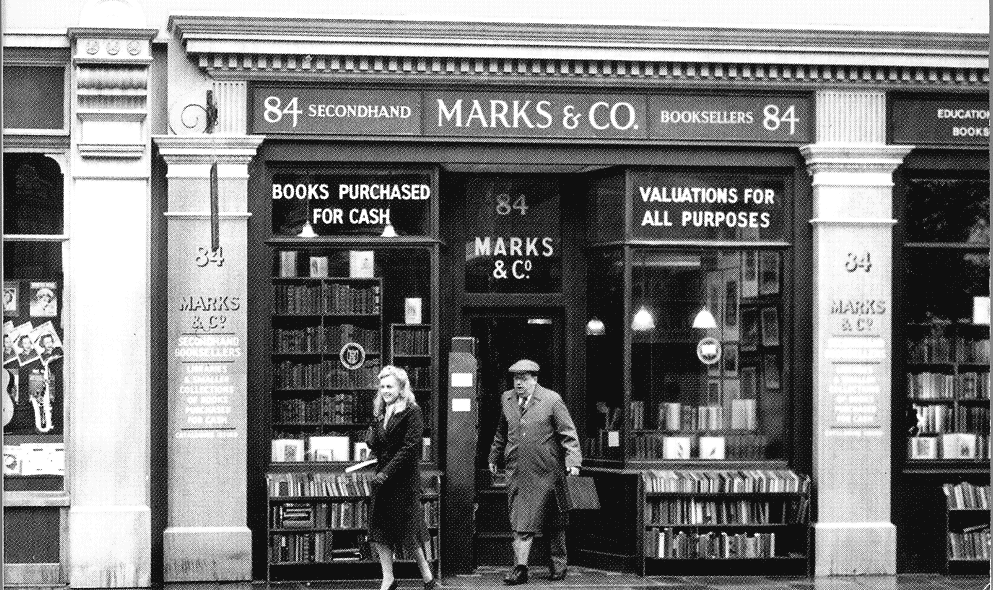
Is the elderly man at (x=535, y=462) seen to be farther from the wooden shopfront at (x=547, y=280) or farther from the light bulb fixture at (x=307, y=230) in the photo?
the light bulb fixture at (x=307, y=230)

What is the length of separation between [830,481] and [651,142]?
3606mm

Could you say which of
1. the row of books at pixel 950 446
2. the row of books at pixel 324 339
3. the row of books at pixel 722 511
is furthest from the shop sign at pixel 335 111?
the row of books at pixel 950 446

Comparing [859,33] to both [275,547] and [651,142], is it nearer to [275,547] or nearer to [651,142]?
[651,142]

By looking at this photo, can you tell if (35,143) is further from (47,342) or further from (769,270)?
(769,270)

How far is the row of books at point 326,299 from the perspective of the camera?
41.0ft

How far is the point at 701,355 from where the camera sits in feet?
43.0

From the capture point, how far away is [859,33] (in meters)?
12.7

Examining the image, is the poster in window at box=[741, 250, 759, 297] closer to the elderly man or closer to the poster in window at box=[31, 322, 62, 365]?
the elderly man

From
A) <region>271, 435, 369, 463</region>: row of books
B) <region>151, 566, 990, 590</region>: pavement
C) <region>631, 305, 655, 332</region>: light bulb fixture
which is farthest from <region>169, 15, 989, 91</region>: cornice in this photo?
<region>151, 566, 990, 590</region>: pavement

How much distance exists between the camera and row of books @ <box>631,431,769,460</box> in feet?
42.6

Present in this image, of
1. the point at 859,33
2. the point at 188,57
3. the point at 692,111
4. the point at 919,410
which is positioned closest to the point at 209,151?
the point at 188,57

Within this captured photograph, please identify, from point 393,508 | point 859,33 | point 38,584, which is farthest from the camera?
point 859,33

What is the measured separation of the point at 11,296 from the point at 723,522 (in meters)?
6.80

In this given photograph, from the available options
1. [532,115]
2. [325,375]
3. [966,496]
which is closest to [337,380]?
[325,375]
